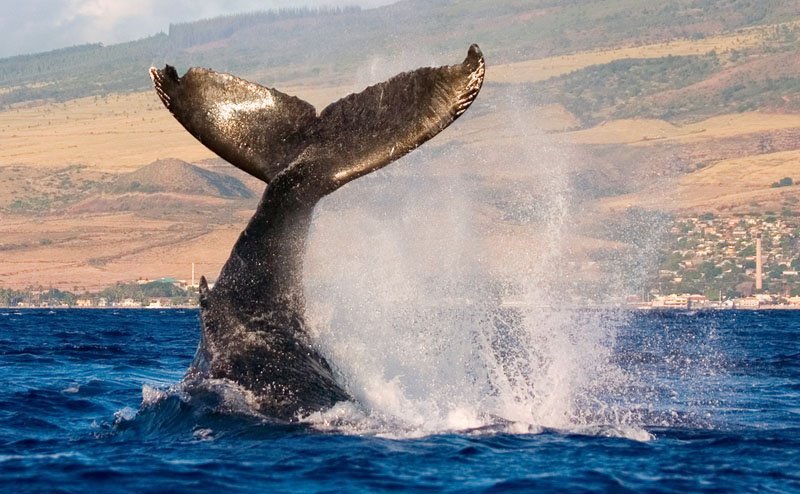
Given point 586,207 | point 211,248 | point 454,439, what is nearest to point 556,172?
point 586,207

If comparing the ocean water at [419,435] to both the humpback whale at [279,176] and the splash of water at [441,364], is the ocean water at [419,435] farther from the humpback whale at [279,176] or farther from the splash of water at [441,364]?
the humpback whale at [279,176]

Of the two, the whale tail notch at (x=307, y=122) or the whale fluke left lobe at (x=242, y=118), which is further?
the whale fluke left lobe at (x=242, y=118)

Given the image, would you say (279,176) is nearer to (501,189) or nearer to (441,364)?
(441,364)

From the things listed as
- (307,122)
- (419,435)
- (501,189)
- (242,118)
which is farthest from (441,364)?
(501,189)

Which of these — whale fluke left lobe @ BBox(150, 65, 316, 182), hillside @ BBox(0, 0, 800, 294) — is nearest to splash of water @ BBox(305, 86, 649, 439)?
whale fluke left lobe @ BBox(150, 65, 316, 182)

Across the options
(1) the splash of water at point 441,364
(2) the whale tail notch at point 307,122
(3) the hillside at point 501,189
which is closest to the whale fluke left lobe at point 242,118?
(2) the whale tail notch at point 307,122

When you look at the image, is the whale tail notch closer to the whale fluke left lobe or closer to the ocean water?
the whale fluke left lobe

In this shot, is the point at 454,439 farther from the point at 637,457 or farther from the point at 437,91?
the point at 437,91

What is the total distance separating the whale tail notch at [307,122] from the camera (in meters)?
10.2

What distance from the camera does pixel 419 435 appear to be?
38.3ft

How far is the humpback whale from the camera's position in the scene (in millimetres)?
10430

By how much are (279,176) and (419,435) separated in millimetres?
2558

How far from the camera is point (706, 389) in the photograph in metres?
17.7

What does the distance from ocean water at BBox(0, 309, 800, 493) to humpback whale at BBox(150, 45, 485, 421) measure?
1.05 ft
